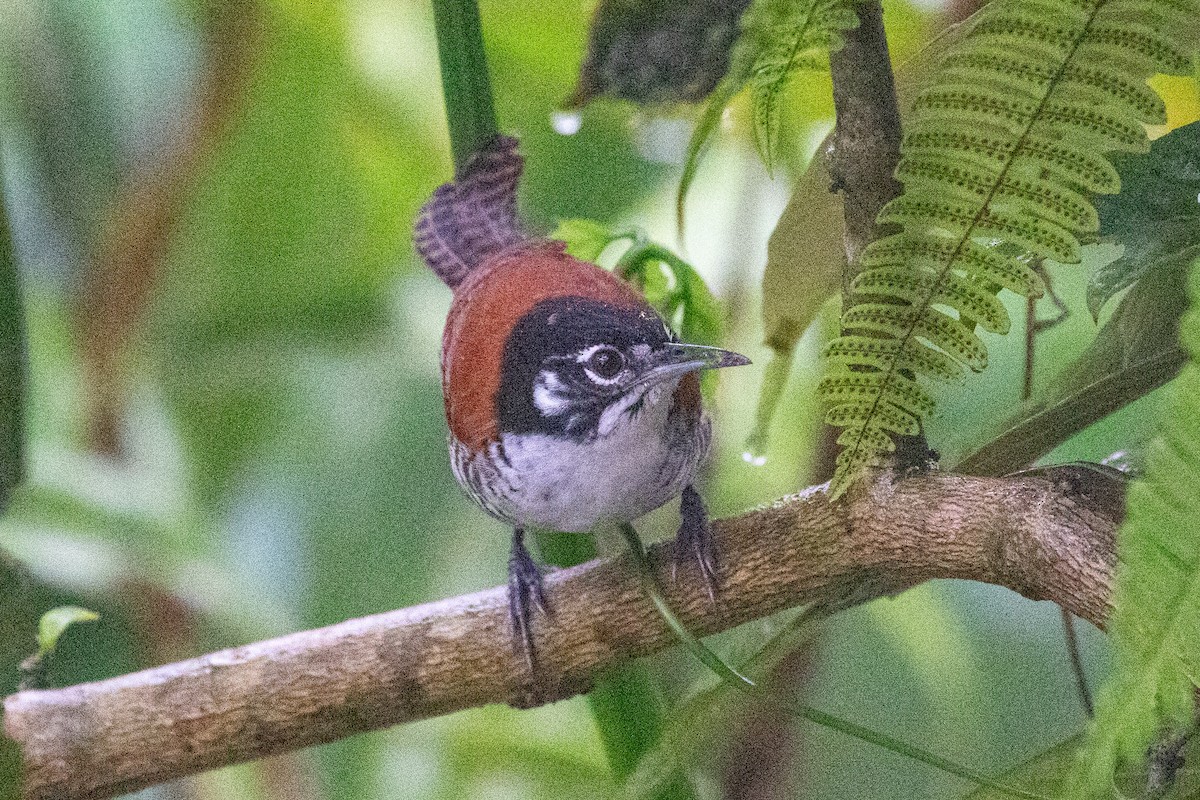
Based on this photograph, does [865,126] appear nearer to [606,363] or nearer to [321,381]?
[606,363]

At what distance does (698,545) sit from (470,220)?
0.36 m

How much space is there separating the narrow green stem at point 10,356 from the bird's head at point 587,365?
0.43 m

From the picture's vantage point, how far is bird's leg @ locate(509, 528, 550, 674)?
2.25ft

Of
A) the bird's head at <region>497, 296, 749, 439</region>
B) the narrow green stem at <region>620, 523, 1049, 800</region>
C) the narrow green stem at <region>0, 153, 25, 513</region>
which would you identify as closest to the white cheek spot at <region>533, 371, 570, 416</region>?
the bird's head at <region>497, 296, 749, 439</region>

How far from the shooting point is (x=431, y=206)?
876 millimetres

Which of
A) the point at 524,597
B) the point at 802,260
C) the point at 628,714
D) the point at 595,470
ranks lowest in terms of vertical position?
the point at 628,714

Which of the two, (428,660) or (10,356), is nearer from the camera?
(428,660)

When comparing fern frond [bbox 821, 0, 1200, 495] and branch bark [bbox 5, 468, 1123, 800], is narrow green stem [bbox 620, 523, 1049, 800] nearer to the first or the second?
branch bark [bbox 5, 468, 1123, 800]

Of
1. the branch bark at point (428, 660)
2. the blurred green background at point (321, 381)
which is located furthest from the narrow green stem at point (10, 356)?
the branch bark at point (428, 660)

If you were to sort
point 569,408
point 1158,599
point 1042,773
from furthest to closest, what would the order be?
point 569,408
point 1042,773
point 1158,599

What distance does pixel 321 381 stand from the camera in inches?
44.2

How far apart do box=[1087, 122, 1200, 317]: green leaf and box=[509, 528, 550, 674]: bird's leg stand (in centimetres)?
42

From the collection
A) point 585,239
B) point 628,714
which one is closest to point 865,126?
point 585,239

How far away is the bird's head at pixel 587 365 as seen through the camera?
2.03ft
